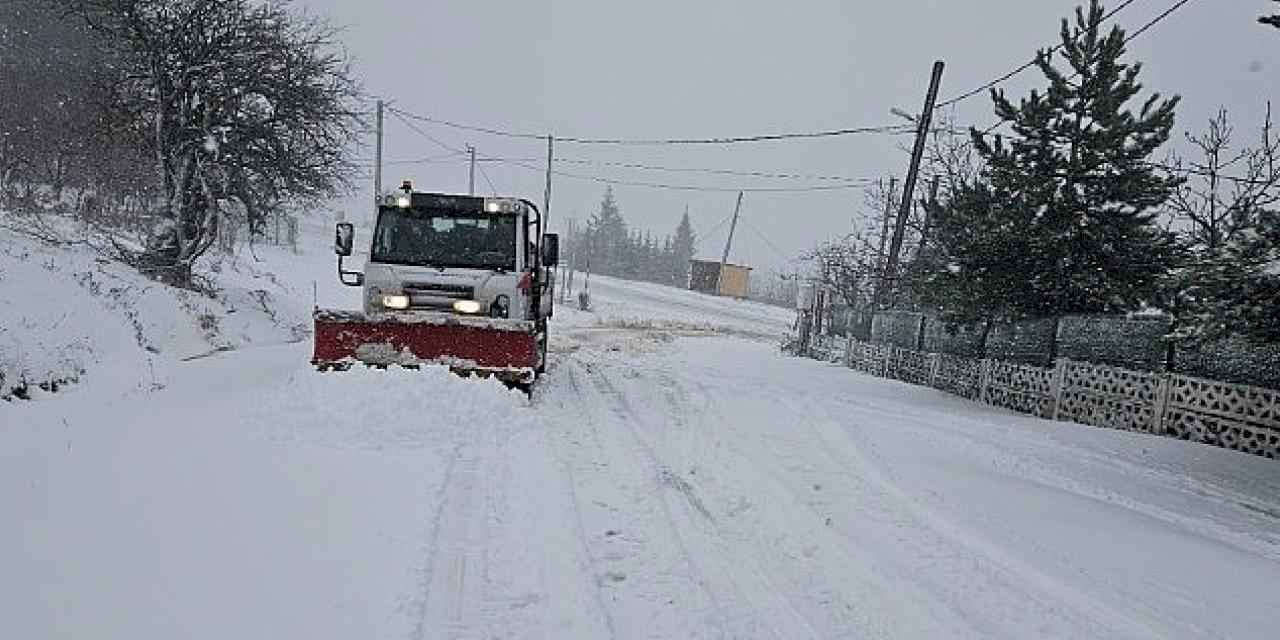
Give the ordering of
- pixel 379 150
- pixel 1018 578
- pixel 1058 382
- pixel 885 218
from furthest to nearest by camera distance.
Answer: pixel 379 150 → pixel 885 218 → pixel 1058 382 → pixel 1018 578

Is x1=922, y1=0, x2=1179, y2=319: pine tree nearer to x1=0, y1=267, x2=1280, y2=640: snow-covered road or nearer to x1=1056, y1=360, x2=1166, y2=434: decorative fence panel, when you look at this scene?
x1=1056, y1=360, x2=1166, y2=434: decorative fence panel

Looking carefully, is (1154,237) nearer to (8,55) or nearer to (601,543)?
(601,543)

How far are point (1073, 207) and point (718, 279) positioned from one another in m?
→ 51.6

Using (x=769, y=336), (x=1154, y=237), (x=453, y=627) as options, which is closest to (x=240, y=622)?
(x=453, y=627)

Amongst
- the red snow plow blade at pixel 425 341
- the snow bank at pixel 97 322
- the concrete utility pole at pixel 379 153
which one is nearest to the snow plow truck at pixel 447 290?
the red snow plow blade at pixel 425 341

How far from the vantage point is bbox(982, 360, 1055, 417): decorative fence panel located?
523 inches

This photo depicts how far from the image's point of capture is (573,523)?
5.21 m

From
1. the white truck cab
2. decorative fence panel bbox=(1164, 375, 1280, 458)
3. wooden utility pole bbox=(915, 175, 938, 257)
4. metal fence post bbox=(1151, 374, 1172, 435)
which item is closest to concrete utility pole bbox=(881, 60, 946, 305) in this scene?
wooden utility pole bbox=(915, 175, 938, 257)

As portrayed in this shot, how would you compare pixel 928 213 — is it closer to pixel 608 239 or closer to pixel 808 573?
pixel 808 573

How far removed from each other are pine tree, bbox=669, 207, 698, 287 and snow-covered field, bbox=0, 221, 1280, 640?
76268mm

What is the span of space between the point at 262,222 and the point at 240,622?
16939 mm

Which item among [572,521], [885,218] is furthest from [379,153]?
[572,521]

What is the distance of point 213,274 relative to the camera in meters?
20.1

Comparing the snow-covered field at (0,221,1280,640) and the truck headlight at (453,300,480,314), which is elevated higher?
the truck headlight at (453,300,480,314)
